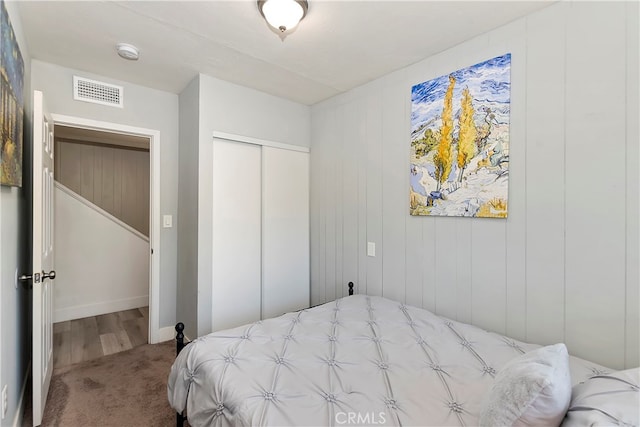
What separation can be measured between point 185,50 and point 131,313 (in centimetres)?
329

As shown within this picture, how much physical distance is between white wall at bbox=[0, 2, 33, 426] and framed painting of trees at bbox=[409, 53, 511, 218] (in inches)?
97.7

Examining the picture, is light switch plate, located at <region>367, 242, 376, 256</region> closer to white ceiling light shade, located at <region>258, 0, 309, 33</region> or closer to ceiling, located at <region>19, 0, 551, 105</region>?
ceiling, located at <region>19, 0, 551, 105</region>

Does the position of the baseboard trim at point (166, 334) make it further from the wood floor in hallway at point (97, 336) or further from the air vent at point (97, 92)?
the air vent at point (97, 92)

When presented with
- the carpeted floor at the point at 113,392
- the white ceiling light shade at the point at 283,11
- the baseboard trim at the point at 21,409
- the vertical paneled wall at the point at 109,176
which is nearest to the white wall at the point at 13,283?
the baseboard trim at the point at 21,409

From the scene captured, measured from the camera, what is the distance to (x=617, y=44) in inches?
59.1

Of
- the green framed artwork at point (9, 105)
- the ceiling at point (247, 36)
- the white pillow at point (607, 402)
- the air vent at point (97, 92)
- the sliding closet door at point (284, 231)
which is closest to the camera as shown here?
the white pillow at point (607, 402)

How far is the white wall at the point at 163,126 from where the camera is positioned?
2.66m

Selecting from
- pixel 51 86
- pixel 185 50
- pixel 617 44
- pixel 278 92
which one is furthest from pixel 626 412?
pixel 51 86

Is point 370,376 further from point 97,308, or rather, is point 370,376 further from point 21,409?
point 97,308

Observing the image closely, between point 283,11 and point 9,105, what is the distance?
143cm

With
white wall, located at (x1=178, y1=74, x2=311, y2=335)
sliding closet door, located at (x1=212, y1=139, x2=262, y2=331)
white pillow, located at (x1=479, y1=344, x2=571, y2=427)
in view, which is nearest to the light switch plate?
sliding closet door, located at (x1=212, y1=139, x2=262, y2=331)

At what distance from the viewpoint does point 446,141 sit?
85.0 inches

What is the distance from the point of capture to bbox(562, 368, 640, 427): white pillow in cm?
78

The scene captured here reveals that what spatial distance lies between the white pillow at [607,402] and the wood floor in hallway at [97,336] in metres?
3.33
